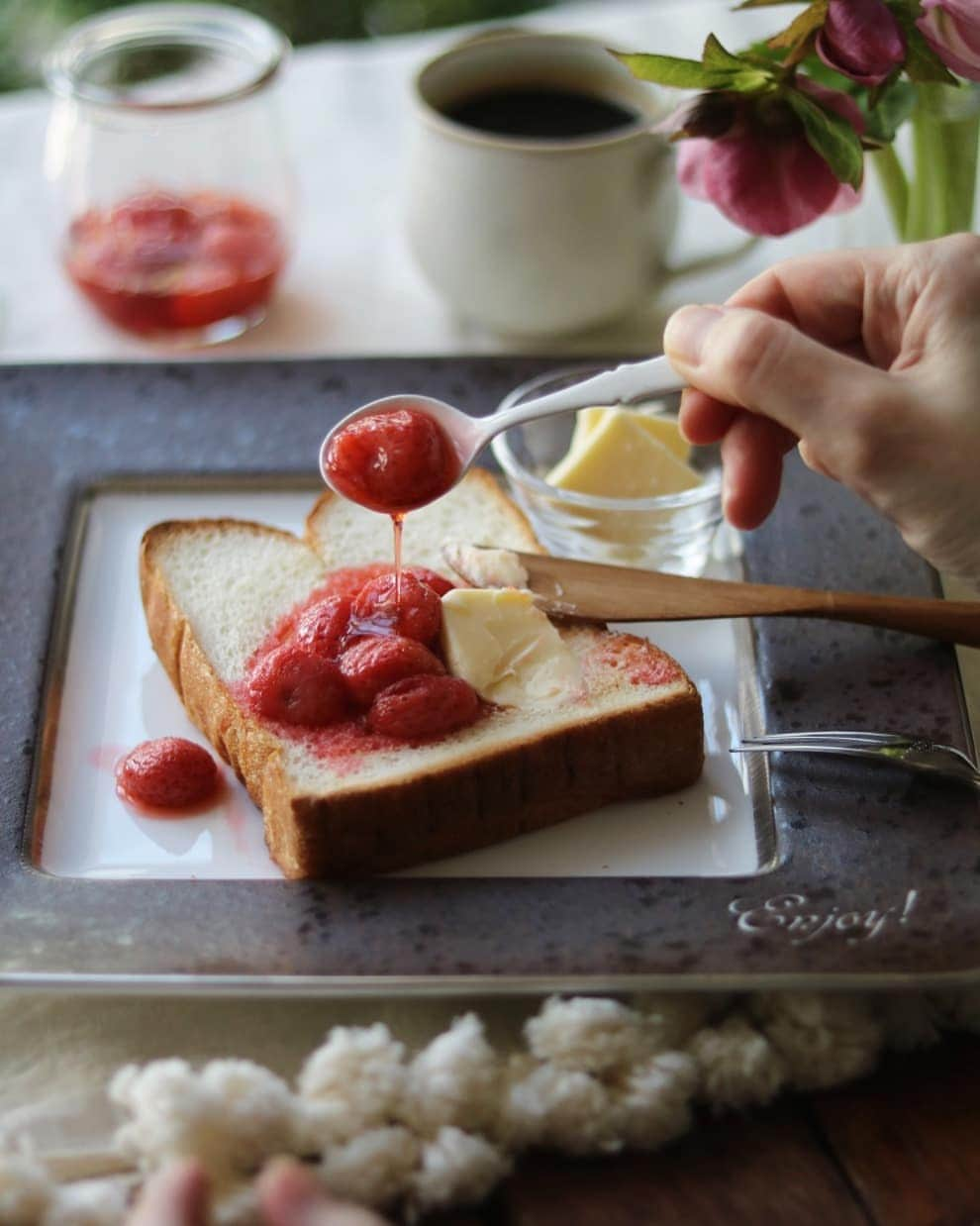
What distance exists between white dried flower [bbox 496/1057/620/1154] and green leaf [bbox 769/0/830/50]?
A: 4.89 feet

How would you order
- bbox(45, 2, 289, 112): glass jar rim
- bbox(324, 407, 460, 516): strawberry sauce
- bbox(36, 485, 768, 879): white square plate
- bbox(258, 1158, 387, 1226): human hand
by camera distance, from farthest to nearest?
bbox(45, 2, 289, 112): glass jar rim < bbox(324, 407, 460, 516): strawberry sauce < bbox(36, 485, 768, 879): white square plate < bbox(258, 1158, 387, 1226): human hand

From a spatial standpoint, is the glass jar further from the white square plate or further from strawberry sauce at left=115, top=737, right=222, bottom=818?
strawberry sauce at left=115, top=737, right=222, bottom=818

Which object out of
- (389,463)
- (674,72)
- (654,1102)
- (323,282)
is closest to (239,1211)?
(654,1102)

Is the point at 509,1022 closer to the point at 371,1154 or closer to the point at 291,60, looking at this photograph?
the point at 371,1154

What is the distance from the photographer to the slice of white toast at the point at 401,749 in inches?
76.8

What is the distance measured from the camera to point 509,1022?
1843mm

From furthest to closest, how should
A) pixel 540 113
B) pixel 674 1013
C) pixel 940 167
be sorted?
pixel 540 113, pixel 940 167, pixel 674 1013

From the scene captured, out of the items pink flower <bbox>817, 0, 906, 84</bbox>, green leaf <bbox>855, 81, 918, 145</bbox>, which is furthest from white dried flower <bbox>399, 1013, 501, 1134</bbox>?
green leaf <bbox>855, 81, 918, 145</bbox>

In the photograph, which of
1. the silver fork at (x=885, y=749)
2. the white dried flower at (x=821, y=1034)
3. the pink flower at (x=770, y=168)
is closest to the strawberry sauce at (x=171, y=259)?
the pink flower at (x=770, y=168)

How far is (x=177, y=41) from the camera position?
10.7ft

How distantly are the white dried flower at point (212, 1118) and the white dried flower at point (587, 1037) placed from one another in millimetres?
288

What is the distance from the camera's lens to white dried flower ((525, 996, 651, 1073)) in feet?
5.61

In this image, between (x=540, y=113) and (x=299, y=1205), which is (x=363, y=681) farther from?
(x=540, y=113)

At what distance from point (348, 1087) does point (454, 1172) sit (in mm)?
148
